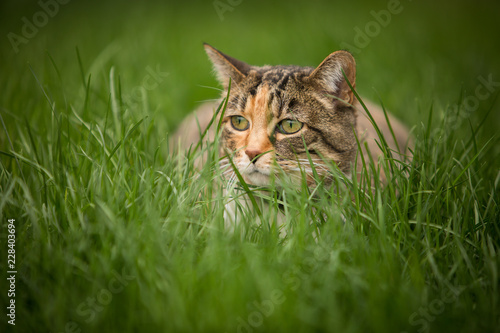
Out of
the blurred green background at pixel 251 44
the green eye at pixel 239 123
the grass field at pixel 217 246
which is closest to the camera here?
the grass field at pixel 217 246

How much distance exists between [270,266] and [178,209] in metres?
0.56

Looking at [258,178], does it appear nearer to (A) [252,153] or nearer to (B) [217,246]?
(A) [252,153]

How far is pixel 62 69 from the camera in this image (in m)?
3.98

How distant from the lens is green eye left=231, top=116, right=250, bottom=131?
2215mm

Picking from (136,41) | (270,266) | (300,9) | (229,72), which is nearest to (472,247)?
(270,266)

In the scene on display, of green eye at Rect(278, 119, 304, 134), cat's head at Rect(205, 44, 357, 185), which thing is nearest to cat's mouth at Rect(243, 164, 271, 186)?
cat's head at Rect(205, 44, 357, 185)

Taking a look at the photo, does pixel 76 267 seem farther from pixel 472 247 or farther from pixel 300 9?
pixel 300 9

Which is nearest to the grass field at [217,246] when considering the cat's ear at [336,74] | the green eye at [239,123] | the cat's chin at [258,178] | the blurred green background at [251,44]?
the cat's chin at [258,178]

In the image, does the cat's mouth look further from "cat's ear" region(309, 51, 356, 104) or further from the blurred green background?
the blurred green background

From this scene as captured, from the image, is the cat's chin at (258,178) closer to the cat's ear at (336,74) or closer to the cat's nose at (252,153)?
the cat's nose at (252,153)

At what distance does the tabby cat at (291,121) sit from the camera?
2004 mm

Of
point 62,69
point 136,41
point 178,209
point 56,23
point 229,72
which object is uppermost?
point 56,23

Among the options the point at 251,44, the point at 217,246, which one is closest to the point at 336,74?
the point at 217,246

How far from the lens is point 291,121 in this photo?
2098 mm
